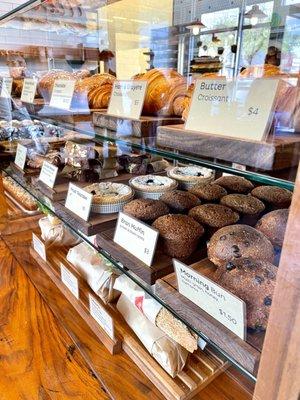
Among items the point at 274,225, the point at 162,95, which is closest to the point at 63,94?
the point at 162,95

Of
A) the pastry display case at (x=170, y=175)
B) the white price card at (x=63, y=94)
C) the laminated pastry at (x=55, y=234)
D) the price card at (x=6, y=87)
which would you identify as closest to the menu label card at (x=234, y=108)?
the pastry display case at (x=170, y=175)

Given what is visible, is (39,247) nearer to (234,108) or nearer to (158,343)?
(158,343)

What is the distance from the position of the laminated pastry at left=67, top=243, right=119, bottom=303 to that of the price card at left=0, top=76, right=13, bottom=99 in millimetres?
722

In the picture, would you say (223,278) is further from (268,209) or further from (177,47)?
(177,47)

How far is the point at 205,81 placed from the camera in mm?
511

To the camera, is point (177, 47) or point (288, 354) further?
point (177, 47)

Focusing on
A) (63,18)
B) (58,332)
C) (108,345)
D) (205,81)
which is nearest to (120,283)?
(108,345)

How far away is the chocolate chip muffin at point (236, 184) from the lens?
75cm

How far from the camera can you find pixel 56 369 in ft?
2.73

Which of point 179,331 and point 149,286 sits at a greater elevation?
point 149,286

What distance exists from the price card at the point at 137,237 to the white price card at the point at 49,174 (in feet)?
1.24

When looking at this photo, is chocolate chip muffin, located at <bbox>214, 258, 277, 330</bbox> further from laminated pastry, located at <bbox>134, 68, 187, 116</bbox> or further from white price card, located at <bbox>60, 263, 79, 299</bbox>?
white price card, located at <bbox>60, 263, 79, 299</bbox>

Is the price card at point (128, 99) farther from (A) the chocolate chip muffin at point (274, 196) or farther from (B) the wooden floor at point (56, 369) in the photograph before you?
(B) the wooden floor at point (56, 369)

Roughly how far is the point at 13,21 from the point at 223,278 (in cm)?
133
